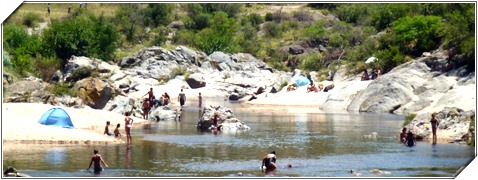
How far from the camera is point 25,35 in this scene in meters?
96.2

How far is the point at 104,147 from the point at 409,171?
13.8 metres

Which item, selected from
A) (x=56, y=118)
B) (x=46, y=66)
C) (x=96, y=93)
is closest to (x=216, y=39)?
(x=46, y=66)

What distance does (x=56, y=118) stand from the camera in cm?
4712

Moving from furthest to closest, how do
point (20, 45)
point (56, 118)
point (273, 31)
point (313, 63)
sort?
point (273, 31), point (313, 63), point (20, 45), point (56, 118)

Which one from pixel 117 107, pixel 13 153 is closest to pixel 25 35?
pixel 117 107

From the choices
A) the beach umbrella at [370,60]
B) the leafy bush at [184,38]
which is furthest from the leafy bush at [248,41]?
the beach umbrella at [370,60]

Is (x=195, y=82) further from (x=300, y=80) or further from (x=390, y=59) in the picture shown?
(x=390, y=59)

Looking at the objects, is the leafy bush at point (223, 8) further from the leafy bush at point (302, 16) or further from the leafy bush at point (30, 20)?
the leafy bush at point (30, 20)

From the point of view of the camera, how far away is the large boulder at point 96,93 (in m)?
60.3

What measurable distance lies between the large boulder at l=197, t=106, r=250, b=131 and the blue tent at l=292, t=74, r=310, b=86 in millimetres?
32340

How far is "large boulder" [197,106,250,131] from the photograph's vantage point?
51.0 meters

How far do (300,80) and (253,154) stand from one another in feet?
152

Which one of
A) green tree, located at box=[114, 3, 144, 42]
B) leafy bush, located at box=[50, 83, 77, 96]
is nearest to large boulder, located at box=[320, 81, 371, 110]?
leafy bush, located at box=[50, 83, 77, 96]

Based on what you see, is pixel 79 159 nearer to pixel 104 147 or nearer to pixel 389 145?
pixel 104 147
